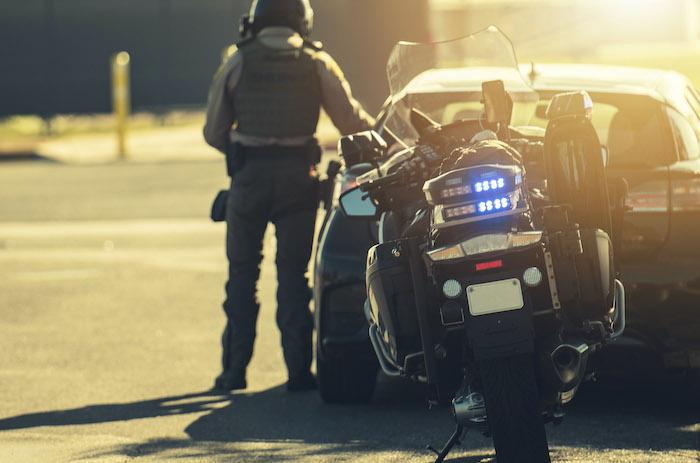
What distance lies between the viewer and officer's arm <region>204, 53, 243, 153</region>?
28.3 feet

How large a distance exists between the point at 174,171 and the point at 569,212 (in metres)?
15.6

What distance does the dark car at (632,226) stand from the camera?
7090mm

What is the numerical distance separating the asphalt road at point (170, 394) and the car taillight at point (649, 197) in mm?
856

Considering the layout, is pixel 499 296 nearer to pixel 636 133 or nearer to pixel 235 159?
pixel 636 133

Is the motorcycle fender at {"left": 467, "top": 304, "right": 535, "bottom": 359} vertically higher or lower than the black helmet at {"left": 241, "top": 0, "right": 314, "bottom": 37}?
lower

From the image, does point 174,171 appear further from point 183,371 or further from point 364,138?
point 364,138

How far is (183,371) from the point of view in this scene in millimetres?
8992

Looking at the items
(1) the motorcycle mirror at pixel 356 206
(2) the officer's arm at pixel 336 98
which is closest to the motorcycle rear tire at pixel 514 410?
(1) the motorcycle mirror at pixel 356 206

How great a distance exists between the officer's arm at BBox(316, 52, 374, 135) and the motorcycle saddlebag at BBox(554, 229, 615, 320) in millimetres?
3065

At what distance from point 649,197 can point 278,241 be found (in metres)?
2.18

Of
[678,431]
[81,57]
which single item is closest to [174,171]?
[81,57]

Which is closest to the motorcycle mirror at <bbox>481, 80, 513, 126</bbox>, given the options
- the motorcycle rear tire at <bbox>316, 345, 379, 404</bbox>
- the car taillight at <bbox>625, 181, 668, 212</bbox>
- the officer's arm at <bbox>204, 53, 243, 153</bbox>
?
the car taillight at <bbox>625, 181, 668, 212</bbox>

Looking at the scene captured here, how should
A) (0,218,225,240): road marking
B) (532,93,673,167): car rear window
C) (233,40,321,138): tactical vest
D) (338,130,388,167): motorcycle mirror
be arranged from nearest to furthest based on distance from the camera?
(338,130,388,167): motorcycle mirror
(532,93,673,167): car rear window
(233,40,321,138): tactical vest
(0,218,225,240): road marking

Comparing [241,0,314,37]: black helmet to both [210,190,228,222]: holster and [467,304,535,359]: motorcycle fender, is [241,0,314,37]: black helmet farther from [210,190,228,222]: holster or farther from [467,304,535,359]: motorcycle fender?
[467,304,535,359]: motorcycle fender
